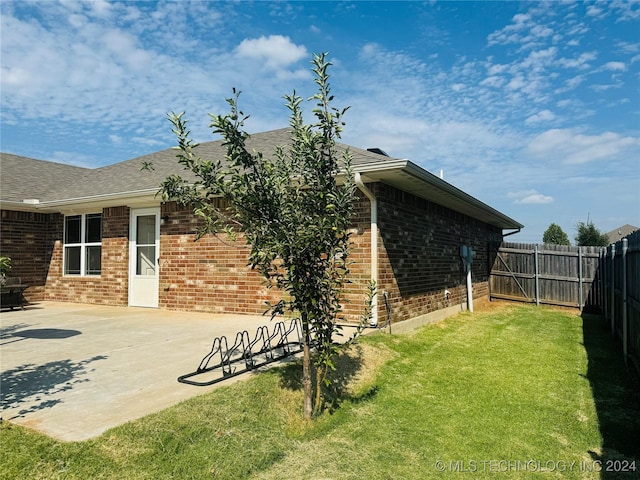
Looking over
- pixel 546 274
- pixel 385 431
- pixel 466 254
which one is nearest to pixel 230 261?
pixel 385 431

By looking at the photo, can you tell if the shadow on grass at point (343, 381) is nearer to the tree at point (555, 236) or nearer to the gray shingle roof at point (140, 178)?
the gray shingle roof at point (140, 178)

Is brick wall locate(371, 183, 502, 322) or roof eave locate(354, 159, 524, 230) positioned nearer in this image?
roof eave locate(354, 159, 524, 230)

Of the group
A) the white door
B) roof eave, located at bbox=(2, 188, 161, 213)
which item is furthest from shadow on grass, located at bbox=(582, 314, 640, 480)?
the white door

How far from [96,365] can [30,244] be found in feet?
31.3

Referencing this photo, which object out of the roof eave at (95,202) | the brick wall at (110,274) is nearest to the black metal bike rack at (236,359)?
the roof eave at (95,202)

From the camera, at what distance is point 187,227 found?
9.74 m

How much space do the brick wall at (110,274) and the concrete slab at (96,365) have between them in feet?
6.23

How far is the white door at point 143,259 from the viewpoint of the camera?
34.4 ft

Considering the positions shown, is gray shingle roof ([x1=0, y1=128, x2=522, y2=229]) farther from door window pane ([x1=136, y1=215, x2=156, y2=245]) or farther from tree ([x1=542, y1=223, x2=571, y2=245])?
tree ([x1=542, y1=223, x2=571, y2=245])

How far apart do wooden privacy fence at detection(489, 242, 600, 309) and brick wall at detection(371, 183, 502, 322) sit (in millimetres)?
2688

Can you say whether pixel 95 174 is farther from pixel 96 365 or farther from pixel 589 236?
pixel 589 236

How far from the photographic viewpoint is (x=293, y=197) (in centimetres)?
373

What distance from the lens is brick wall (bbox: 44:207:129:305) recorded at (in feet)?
35.6

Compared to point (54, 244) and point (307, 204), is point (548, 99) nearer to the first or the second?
point (307, 204)
